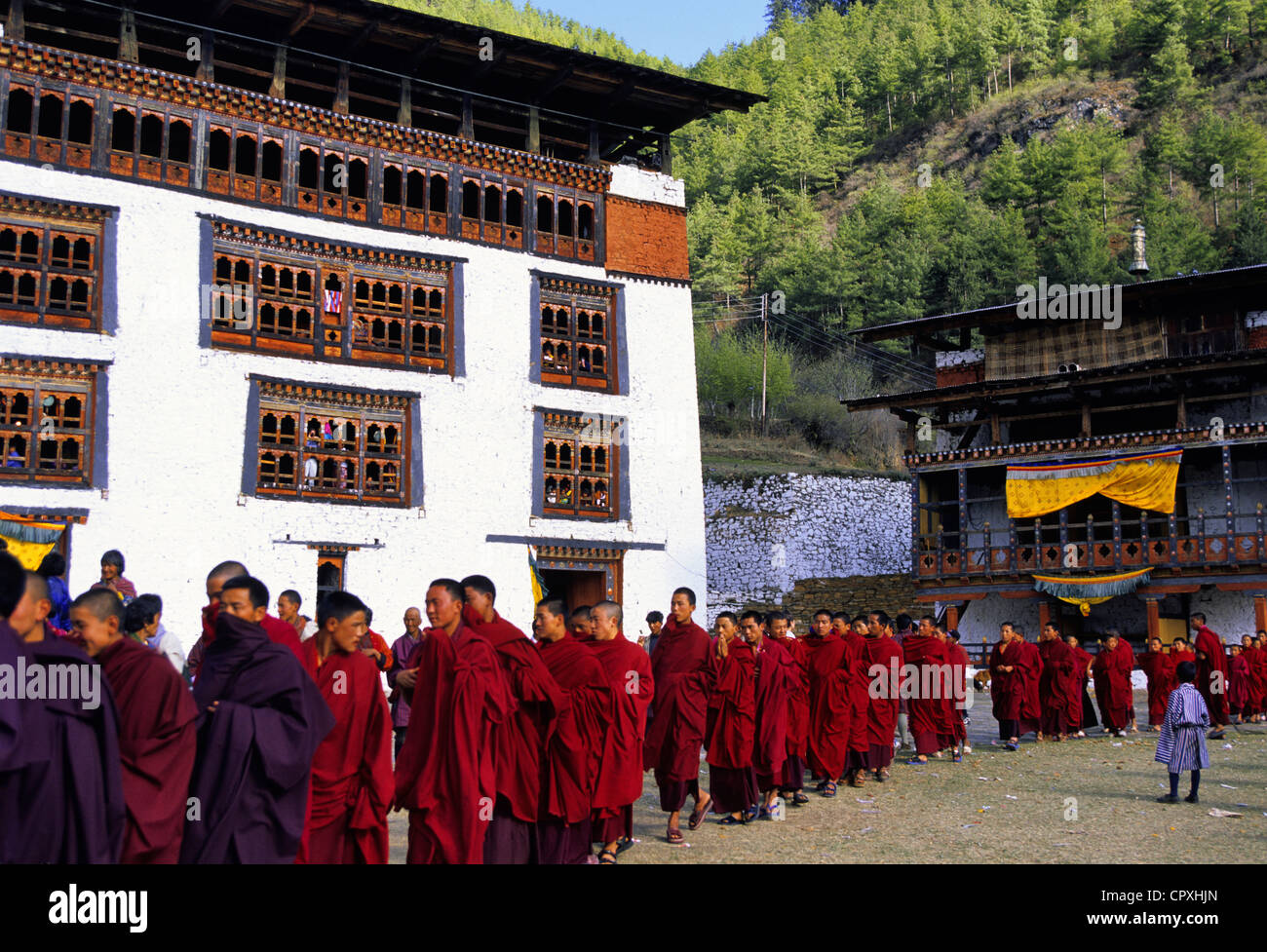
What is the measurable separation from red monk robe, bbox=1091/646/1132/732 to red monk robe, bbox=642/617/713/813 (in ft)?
31.1

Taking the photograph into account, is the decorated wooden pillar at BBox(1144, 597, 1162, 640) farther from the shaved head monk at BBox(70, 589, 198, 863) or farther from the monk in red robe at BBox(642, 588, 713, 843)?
the shaved head monk at BBox(70, 589, 198, 863)

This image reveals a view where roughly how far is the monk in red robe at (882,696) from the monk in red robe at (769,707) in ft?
6.62

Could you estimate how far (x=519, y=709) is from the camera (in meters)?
7.66

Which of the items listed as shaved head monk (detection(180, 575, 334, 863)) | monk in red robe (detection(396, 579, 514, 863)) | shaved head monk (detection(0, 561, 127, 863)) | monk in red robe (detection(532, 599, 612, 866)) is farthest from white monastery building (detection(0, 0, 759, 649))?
shaved head monk (detection(0, 561, 127, 863))

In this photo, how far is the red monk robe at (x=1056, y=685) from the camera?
55.2 feet

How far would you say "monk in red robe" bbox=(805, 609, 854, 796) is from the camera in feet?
40.3

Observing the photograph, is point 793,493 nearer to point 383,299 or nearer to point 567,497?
point 567,497

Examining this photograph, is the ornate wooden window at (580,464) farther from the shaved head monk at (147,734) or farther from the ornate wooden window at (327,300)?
A: the shaved head monk at (147,734)

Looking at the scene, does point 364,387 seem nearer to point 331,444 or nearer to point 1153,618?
point 331,444

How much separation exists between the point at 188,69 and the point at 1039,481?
20.3 m

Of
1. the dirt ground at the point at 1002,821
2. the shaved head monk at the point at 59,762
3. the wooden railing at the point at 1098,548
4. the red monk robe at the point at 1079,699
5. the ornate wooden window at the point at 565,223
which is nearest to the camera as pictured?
the shaved head monk at the point at 59,762

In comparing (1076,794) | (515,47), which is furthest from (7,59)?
(1076,794)

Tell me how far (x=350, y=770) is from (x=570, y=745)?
6.58 feet

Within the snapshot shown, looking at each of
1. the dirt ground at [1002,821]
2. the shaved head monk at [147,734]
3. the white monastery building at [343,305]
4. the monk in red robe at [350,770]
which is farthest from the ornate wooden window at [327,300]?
the shaved head monk at [147,734]
